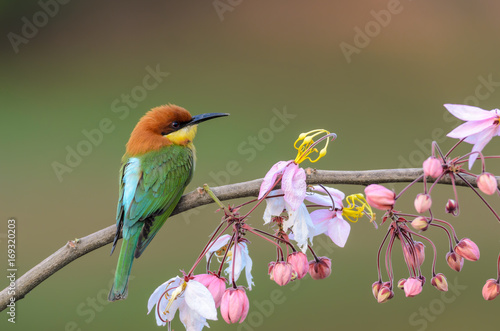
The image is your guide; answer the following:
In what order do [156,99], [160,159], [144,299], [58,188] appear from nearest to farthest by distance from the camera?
[160,159], [144,299], [58,188], [156,99]

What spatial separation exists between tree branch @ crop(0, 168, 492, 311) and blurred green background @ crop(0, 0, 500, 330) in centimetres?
175

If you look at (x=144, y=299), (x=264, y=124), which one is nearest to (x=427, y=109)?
(x=264, y=124)

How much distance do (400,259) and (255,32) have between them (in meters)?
1.85

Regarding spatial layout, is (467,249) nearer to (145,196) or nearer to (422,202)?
(422,202)

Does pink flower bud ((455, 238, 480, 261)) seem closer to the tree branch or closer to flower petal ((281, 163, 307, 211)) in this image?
the tree branch

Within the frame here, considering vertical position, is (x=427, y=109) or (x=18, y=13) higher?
(x=18, y=13)

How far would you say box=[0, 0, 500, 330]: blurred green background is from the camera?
2830mm

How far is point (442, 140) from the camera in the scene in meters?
3.16

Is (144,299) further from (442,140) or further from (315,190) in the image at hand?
(315,190)

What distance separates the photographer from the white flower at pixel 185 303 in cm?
82

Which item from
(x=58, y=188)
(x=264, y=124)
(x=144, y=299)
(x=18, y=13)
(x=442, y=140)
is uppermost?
(x=18, y=13)

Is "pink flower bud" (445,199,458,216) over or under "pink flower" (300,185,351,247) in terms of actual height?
under

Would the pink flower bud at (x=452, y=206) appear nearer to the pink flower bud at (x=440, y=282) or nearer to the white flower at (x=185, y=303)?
the pink flower bud at (x=440, y=282)

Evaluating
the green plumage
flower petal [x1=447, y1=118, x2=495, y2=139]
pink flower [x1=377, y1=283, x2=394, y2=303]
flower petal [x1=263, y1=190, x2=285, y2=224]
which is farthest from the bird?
flower petal [x1=447, y1=118, x2=495, y2=139]
